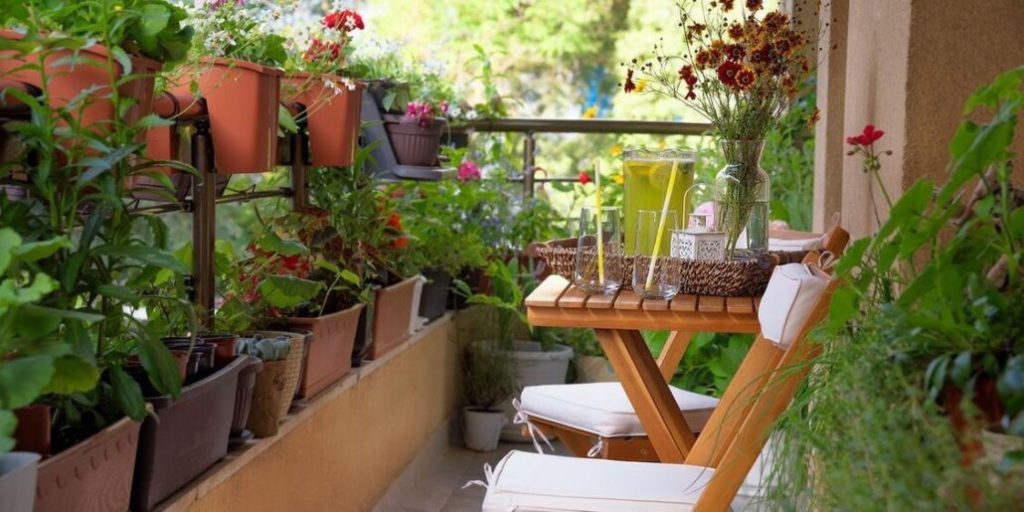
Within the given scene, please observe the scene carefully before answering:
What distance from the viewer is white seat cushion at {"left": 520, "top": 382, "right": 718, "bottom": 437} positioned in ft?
9.39

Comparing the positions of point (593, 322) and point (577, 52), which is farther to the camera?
point (577, 52)

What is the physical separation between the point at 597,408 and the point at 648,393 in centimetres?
35

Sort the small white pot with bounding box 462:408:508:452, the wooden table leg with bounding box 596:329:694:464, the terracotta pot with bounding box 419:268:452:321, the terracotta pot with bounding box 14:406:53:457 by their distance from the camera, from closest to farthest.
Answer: the terracotta pot with bounding box 14:406:53:457, the wooden table leg with bounding box 596:329:694:464, the terracotta pot with bounding box 419:268:452:321, the small white pot with bounding box 462:408:508:452

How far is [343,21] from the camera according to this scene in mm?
3084

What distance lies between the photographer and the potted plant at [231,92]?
2438 mm

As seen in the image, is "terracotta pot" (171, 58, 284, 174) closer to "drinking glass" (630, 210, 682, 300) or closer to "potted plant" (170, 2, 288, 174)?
"potted plant" (170, 2, 288, 174)

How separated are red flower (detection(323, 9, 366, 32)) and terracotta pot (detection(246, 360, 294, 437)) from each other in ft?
2.95

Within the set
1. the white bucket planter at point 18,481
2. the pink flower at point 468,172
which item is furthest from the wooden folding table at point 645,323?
the pink flower at point 468,172

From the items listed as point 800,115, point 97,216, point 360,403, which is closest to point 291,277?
point 360,403

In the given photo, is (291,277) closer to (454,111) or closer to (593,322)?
(593,322)

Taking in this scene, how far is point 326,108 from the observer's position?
302 cm

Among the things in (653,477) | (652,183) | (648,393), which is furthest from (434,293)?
(653,477)

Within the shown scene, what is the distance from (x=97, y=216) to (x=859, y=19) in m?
1.78

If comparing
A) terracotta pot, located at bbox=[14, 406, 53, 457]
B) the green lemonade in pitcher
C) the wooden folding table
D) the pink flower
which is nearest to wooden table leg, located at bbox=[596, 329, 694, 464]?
the wooden folding table
